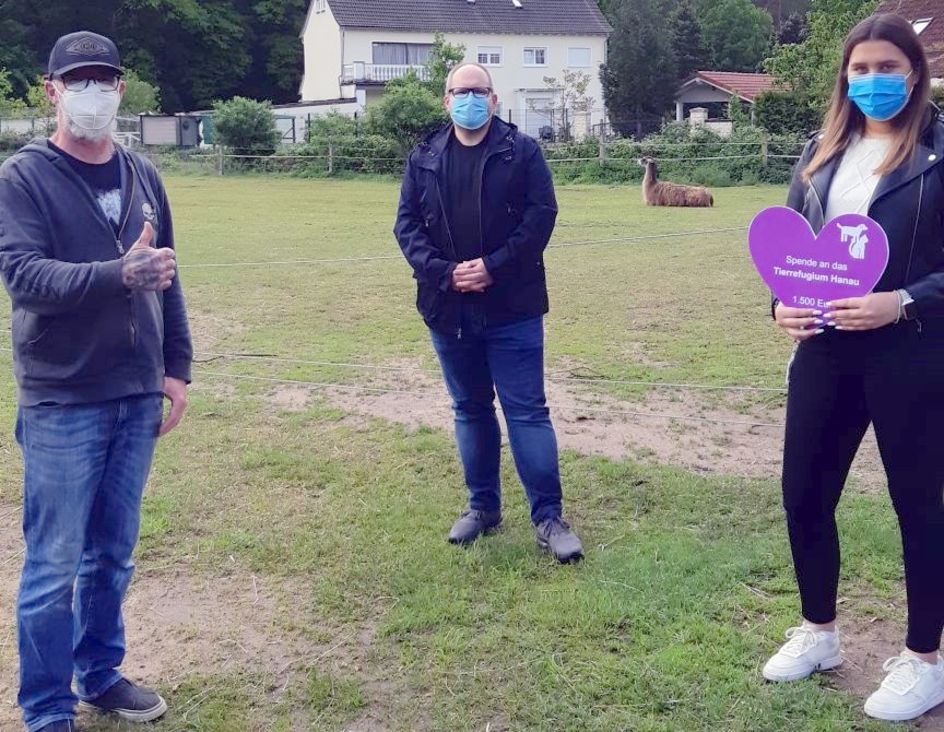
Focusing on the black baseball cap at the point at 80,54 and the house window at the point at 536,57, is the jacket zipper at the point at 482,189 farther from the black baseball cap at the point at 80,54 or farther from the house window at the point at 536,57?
the house window at the point at 536,57

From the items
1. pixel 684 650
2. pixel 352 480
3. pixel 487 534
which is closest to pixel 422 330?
pixel 352 480

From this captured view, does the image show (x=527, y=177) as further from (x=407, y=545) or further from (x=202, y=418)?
(x=202, y=418)

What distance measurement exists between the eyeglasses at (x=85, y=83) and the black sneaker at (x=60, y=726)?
1.77 meters

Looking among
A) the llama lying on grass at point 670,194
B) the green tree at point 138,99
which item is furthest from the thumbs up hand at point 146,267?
the green tree at point 138,99

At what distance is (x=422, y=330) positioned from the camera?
8.86 metres

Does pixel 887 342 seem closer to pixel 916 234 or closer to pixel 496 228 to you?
pixel 916 234

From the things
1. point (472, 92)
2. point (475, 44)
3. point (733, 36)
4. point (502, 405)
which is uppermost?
point (733, 36)

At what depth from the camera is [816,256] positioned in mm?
3104

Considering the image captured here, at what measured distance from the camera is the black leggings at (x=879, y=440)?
9.91 feet

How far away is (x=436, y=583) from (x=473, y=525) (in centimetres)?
49

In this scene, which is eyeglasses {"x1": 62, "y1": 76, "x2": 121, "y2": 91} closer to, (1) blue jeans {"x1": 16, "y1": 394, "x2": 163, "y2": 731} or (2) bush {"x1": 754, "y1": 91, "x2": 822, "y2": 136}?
(1) blue jeans {"x1": 16, "y1": 394, "x2": 163, "y2": 731}

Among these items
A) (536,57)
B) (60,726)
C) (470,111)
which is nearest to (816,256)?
(470,111)

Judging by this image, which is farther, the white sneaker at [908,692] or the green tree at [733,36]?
the green tree at [733,36]

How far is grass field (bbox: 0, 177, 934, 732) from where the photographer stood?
3289mm
